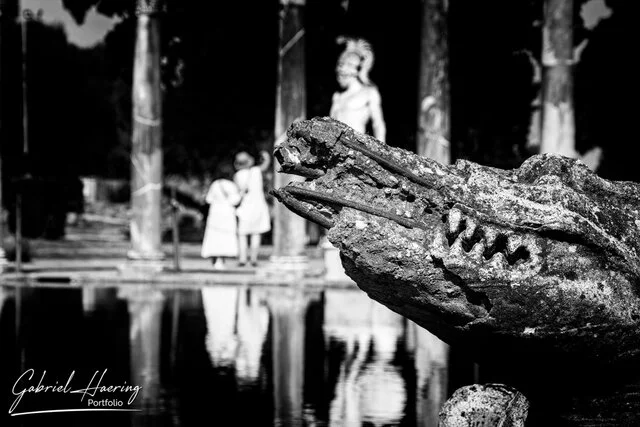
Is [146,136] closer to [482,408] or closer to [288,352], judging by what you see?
[288,352]

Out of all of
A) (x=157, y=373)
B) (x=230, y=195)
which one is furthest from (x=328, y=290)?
(x=157, y=373)

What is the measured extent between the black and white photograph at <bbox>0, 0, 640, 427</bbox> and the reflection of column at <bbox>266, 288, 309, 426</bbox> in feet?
0.17

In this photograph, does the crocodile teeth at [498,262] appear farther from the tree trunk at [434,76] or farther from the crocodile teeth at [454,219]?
the tree trunk at [434,76]

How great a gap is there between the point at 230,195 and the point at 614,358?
17.3 metres

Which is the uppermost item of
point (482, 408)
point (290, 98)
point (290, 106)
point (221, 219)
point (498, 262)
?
point (290, 98)

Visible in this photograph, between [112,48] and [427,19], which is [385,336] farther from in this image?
[112,48]

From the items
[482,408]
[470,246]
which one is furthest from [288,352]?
[470,246]

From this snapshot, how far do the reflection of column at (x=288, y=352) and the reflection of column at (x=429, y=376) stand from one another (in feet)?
2.53

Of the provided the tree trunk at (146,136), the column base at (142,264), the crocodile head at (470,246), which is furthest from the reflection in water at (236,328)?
the crocodile head at (470,246)

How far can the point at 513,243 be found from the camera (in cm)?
587

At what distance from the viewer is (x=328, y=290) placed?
2030 cm

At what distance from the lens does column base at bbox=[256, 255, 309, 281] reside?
21.1 meters

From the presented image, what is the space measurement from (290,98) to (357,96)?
1075mm

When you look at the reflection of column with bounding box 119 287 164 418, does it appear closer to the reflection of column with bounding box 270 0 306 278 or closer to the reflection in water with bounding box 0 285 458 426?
the reflection in water with bounding box 0 285 458 426
